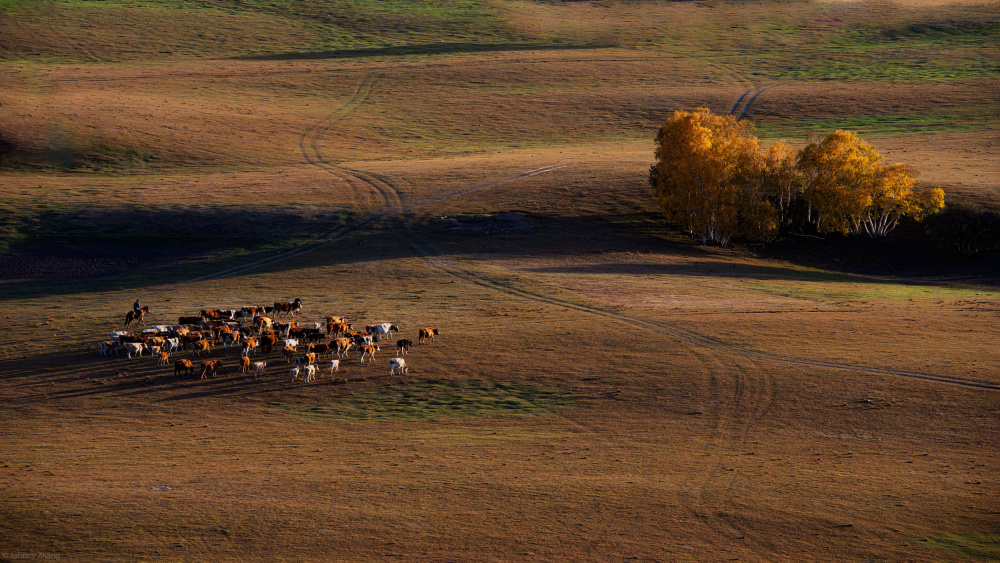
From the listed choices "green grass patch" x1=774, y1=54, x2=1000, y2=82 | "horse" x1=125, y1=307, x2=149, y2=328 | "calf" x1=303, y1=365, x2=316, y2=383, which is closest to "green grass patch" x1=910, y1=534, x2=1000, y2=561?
"calf" x1=303, y1=365, x2=316, y2=383

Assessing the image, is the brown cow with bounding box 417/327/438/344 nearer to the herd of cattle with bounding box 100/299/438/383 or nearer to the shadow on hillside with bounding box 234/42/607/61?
the herd of cattle with bounding box 100/299/438/383

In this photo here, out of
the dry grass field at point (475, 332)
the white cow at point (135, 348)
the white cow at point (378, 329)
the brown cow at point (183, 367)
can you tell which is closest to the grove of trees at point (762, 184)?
the dry grass field at point (475, 332)

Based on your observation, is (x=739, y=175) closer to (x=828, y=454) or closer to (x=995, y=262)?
(x=995, y=262)

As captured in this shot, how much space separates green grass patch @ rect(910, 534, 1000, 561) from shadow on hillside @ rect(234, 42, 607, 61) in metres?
111

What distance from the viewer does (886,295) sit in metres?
46.3

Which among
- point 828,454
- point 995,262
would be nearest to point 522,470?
point 828,454

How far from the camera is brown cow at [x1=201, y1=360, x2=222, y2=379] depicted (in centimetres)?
3173

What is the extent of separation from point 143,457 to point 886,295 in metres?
39.0

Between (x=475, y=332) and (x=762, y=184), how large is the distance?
106 ft

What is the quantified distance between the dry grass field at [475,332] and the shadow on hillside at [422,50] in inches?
506

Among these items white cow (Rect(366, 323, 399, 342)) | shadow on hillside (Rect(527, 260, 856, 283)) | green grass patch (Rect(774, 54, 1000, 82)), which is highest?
green grass patch (Rect(774, 54, 1000, 82))

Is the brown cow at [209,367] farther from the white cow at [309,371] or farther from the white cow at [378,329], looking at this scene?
the white cow at [378,329]

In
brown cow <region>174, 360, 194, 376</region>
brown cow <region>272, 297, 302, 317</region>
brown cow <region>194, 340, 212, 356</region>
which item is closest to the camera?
brown cow <region>174, 360, 194, 376</region>

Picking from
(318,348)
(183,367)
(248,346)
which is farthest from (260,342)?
(183,367)
